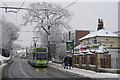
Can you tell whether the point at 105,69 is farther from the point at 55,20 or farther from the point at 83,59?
the point at 55,20

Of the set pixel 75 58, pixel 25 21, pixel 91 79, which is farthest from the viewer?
pixel 25 21

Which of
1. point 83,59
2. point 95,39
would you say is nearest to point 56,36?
point 95,39

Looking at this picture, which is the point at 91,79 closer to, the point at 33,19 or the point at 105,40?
the point at 105,40

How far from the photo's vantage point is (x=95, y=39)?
53.2 m

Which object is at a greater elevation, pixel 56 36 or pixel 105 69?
pixel 56 36

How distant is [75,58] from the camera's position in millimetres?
38500

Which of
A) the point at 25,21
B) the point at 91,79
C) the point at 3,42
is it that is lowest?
the point at 91,79

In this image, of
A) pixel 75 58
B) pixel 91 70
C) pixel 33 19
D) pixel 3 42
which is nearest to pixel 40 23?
pixel 33 19

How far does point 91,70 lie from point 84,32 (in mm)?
64090

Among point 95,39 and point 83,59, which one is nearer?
point 83,59

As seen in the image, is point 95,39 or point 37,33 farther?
point 37,33

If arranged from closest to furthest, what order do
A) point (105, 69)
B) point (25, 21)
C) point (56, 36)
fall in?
point (105, 69), point (25, 21), point (56, 36)

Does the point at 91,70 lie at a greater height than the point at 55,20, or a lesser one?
lesser

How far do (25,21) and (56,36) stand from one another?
1308cm
